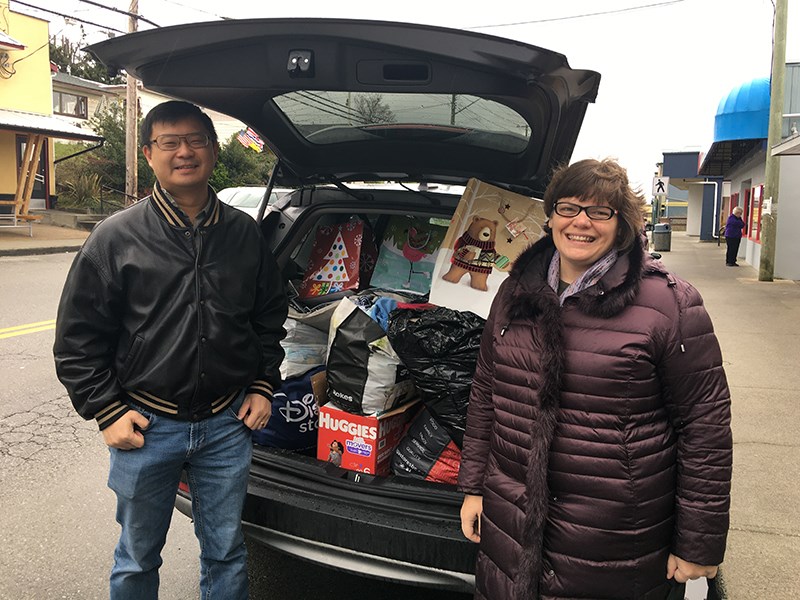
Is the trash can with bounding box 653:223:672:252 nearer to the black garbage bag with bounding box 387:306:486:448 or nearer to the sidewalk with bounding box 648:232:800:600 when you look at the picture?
the sidewalk with bounding box 648:232:800:600

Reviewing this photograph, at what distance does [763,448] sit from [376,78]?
3.71 metres

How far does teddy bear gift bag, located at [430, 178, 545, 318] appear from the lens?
2928 millimetres

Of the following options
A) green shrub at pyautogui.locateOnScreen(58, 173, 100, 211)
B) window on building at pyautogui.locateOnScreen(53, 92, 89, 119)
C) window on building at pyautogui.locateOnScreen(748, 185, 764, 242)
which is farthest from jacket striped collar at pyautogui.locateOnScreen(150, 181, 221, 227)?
window on building at pyautogui.locateOnScreen(53, 92, 89, 119)

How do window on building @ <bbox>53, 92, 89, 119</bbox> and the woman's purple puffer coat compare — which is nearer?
the woman's purple puffer coat

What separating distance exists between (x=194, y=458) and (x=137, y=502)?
206mm

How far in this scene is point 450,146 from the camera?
323cm

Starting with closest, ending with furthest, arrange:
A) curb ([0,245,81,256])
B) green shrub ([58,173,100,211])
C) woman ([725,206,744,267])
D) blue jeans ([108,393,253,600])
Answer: blue jeans ([108,393,253,600]) → curb ([0,245,81,256]) → woman ([725,206,744,267]) → green shrub ([58,173,100,211])

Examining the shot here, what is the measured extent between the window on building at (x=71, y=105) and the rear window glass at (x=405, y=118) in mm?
33909

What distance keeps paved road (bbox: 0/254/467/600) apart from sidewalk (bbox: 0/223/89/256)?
11.5 m

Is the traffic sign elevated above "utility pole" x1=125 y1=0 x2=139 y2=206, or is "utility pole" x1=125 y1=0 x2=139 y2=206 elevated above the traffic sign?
"utility pole" x1=125 y1=0 x2=139 y2=206

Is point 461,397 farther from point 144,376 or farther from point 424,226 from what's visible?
point 424,226

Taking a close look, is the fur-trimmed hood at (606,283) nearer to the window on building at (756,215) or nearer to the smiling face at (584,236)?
the smiling face at (584,236)

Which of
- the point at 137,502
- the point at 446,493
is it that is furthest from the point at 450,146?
the point at 137,502

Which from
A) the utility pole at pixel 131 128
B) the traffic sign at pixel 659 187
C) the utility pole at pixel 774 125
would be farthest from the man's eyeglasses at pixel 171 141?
the traffic sign at pixel 659 187
